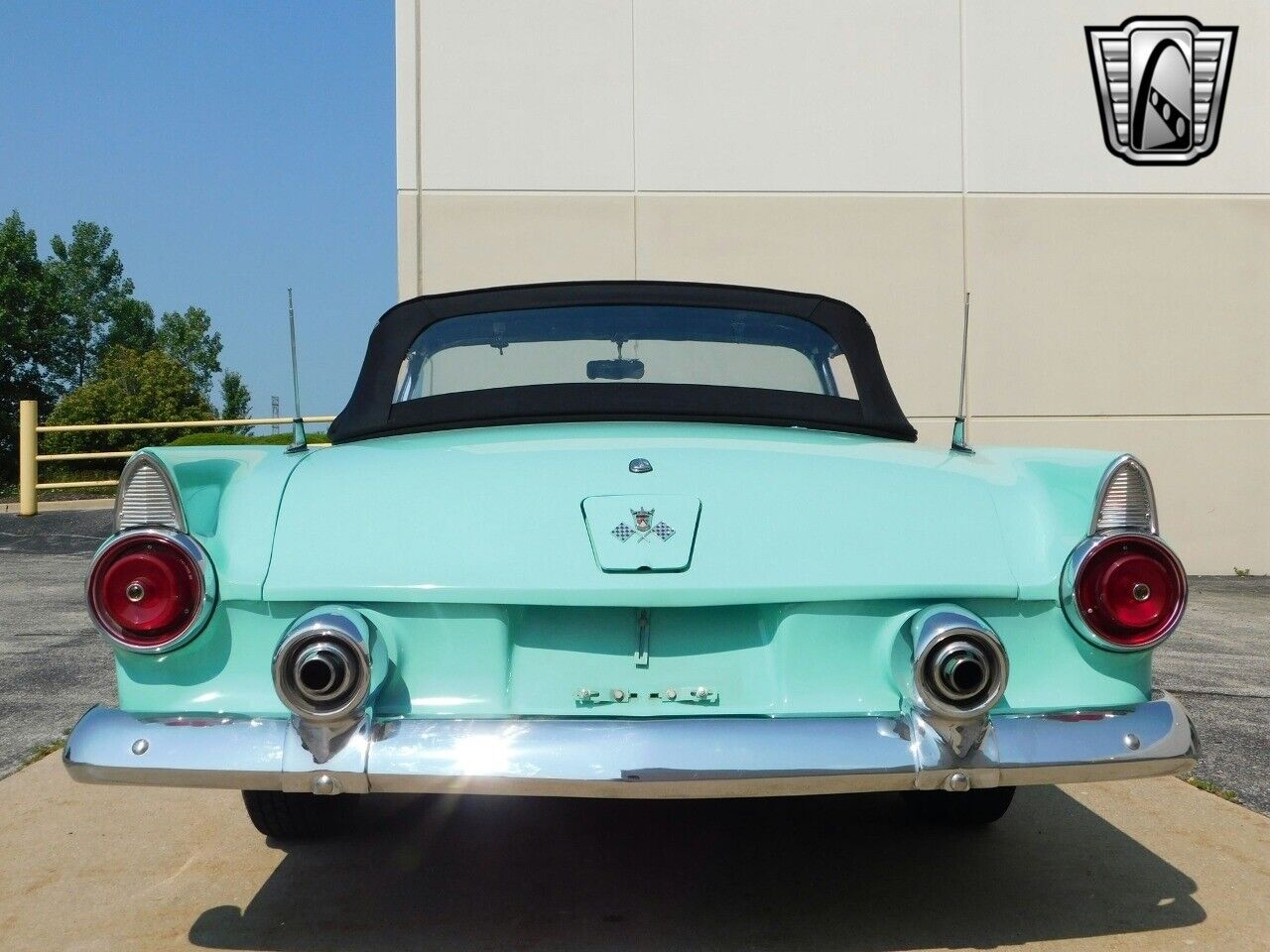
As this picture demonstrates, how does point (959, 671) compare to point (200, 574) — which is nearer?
point (959, 671)

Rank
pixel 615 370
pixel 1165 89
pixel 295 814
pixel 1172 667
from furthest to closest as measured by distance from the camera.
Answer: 1. pixel 1165 89
2. pixel 1172 667
3. pixel 615 370
4. pixel 295 814

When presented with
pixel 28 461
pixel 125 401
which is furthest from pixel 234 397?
pixel 28 461

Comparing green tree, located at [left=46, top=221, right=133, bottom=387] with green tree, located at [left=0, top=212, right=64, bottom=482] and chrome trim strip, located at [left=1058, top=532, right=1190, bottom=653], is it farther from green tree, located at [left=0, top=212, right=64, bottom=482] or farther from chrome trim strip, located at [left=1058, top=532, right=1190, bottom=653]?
chrome trim strip, located at [left=1058, top=532, right=1190, bottom=653]

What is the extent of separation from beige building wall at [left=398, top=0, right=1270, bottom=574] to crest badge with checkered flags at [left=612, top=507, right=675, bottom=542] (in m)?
8.82

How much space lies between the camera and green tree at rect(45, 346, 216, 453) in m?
49.8

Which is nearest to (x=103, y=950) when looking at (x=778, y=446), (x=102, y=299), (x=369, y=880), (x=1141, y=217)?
(x=369, y=880)

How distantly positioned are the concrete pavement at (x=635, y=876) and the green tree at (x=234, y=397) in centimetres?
8320

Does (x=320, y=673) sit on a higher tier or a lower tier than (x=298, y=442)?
lower

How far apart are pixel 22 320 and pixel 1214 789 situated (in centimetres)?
5830

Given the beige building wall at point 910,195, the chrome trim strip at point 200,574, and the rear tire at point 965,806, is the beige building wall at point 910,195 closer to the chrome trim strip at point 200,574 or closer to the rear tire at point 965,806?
the rear tire at point 965,806

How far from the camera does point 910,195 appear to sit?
1120 centimetres

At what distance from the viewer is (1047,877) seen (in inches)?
124

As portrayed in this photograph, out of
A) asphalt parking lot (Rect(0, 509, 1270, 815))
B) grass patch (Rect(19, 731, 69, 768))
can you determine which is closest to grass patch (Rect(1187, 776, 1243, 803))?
asphalt parking lot (Rect(0, 509, 1270, 815))

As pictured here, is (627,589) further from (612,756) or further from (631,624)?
(612,756)
